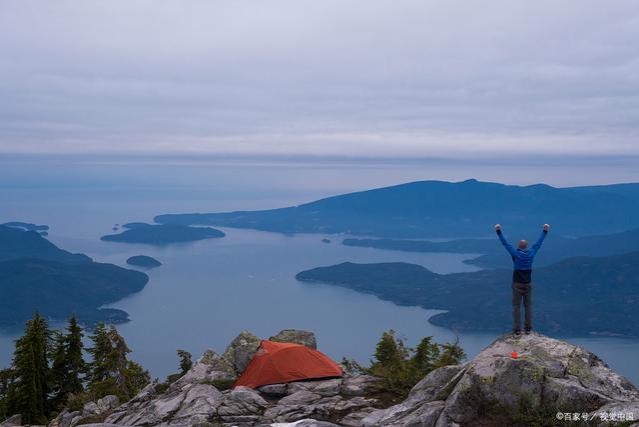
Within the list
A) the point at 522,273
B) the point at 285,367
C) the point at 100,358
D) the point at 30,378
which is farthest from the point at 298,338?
the point at 100,358

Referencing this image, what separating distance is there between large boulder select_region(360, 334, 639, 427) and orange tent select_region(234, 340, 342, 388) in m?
5.84

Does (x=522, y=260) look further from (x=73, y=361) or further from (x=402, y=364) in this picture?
(x=73, y=361)

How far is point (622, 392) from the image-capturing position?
538 inches

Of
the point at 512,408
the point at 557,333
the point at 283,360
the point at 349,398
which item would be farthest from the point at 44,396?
the point at 557,333

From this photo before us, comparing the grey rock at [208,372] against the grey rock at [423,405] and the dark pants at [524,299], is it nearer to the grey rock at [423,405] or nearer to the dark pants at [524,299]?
the grey rock at [423,405]

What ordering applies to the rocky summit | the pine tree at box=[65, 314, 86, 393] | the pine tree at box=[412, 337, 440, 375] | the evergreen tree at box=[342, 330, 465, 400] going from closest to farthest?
the rocky summit < the evergreen tree at box=[342, 330, 465, 400] < the pine tree at box=[412, 337, 440, 375] < the pine tree at box=[65, 314, 86, 393]

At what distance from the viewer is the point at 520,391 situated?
13102 millimetres

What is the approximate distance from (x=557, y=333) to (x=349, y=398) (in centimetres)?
19054

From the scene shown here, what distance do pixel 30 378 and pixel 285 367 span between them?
77.8ft

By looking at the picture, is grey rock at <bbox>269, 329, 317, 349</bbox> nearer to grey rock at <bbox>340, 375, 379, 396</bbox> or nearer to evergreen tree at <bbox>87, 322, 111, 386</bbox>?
grey rock at <bbox>340, 375, 379, 396</bbox>

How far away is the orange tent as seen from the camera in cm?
2011

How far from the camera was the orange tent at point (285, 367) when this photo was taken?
2011 cm

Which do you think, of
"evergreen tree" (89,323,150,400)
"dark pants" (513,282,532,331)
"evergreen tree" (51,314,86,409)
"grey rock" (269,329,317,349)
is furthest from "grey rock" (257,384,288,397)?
"evergreen tree" (51,314,86,409)

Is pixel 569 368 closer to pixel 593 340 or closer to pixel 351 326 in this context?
pixel 351 326
